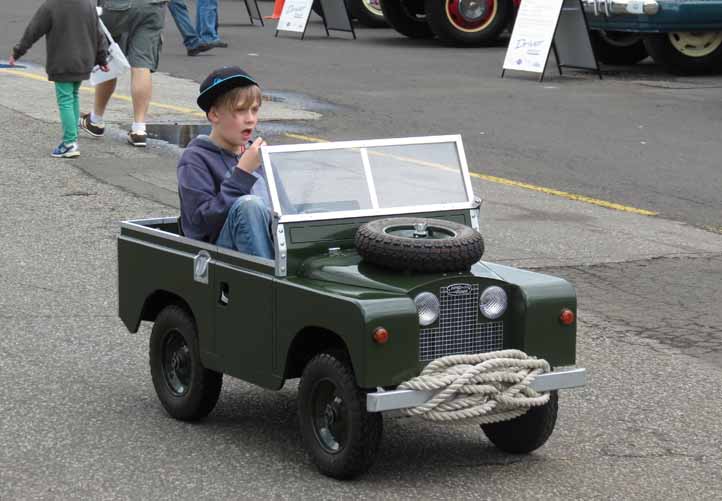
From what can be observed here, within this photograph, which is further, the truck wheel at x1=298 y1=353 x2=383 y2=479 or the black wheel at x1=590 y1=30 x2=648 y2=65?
the black wheel at x1=590 y1=30 x2=648 y2=65

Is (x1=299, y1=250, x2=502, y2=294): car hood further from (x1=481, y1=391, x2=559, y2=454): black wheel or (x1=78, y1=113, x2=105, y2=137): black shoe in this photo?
(x1=78, y1=113, x2=105, y2=137): black shoe

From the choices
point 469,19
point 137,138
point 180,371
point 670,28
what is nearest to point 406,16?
point 469,19

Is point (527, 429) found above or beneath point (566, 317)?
Answer: beneath

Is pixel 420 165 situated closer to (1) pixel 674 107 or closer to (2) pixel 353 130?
(2) pixel 353 130

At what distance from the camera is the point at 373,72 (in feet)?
57.8

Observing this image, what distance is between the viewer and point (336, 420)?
15.3 feet

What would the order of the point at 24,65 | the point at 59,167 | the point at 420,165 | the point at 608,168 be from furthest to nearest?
the point at 24,65
the point at 608,168
the point at 59,167
the point at 420,165

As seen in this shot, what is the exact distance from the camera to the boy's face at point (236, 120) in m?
5.35

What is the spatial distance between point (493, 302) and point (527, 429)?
0.49 meters

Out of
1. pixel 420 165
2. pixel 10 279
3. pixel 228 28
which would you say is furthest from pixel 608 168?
pixel 228 28

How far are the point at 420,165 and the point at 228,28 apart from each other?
18.3 m

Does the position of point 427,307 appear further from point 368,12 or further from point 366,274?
point 368,12

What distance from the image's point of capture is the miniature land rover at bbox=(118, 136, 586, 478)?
4547mm

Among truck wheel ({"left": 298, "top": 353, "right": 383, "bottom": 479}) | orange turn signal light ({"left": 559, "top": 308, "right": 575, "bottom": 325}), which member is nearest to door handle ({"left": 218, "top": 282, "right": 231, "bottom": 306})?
truck wheel ({"left": 298, "top": 353, "right": 383, "bottom": 479})
